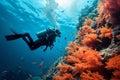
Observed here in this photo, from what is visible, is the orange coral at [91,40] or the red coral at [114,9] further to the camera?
the orange coral at [91,40]

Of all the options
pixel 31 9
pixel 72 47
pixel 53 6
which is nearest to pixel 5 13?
pixel 31 9

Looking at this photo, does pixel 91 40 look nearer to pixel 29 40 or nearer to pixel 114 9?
pixel 114 9

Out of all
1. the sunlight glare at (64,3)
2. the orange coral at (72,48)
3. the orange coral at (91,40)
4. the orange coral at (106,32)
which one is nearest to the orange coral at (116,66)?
the orange coral at (106,32)

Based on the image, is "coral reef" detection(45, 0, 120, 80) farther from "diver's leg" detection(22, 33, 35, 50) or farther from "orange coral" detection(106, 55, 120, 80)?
"diver's leg" detection(22, 33, 35, 50)

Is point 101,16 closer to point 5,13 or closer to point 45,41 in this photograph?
point 45,41

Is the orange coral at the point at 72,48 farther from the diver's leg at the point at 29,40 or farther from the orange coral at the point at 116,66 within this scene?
the orange coral at the point at 116,66

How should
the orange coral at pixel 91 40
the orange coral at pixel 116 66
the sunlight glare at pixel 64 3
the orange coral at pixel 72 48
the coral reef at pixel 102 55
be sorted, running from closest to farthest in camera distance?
the orange coral at pixel 116 66
the coral reef at pixel 102 55
the orange coral at pixel 91 40
the orange coral at pixel 72 48
the sunlight glare at pixel 64 3

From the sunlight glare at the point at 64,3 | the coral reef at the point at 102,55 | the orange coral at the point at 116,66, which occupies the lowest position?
the orange coral at the point at 116,66

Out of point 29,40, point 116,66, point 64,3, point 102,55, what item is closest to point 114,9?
point 102,55

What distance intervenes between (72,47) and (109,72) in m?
3.80

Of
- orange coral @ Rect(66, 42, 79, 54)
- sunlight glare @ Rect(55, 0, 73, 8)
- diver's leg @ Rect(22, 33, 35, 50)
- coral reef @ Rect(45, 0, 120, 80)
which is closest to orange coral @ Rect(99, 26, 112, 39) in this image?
coral reef @ Rect(45, 0, 120, 80)

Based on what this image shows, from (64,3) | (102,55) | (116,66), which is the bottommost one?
(116,66)

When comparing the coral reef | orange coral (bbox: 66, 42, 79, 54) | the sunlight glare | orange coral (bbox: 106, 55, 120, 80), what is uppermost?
the sunlight glare

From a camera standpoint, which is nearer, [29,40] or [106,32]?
[106,32]
